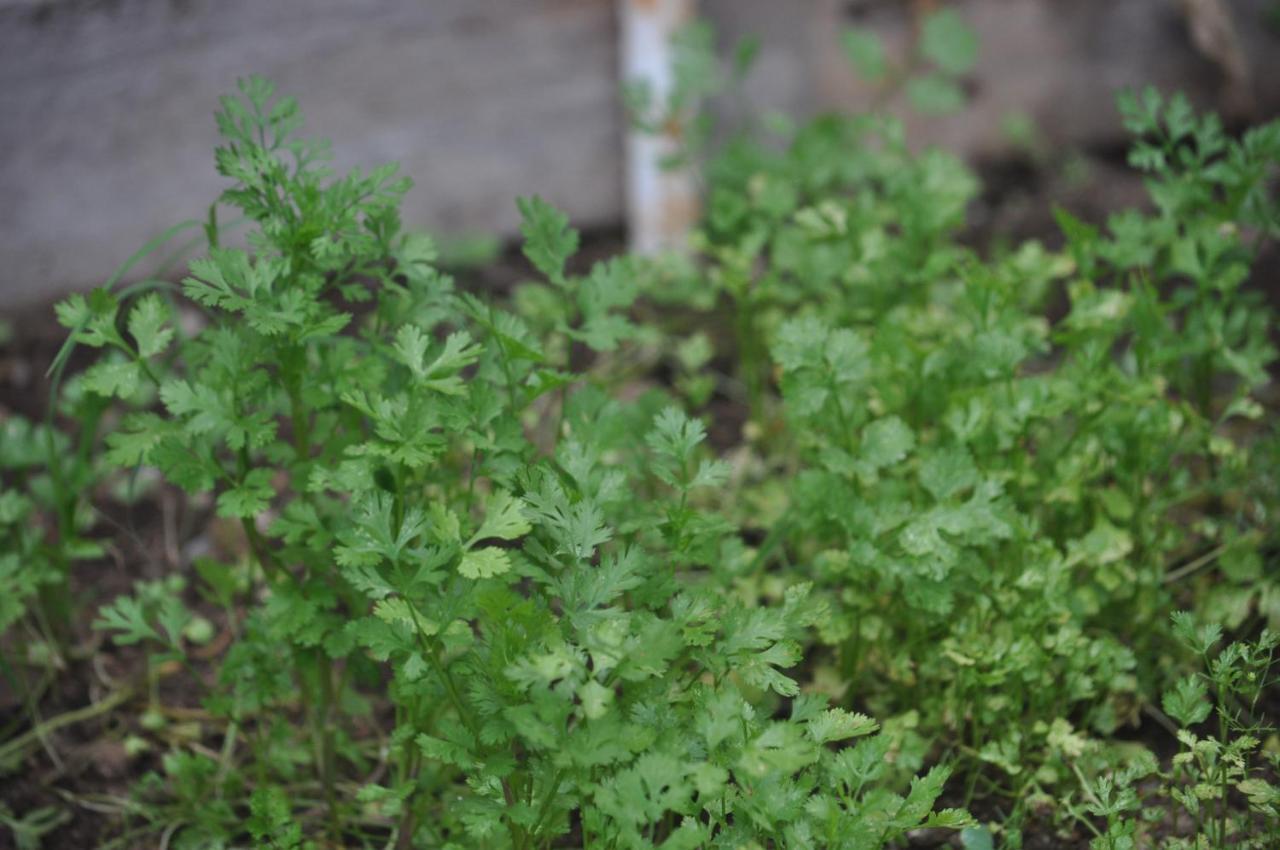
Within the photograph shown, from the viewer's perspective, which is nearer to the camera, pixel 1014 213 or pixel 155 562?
pixel 155 562

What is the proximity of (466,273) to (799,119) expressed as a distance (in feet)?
3.31

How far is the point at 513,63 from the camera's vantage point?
10.2 feet

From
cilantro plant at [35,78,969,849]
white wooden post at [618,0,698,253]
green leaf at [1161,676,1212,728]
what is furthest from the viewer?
white wooden post at [618,0,698,253]

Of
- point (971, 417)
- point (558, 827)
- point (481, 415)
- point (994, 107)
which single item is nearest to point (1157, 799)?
point (971, 417)

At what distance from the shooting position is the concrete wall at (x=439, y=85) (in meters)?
2.82

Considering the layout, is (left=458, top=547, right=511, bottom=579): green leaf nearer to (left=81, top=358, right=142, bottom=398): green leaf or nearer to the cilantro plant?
the cilantro plant

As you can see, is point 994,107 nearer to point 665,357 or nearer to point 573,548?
point 665,357

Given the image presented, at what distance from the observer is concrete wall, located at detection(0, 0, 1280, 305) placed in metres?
2.82

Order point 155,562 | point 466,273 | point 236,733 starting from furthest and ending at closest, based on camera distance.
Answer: point 466,273 → point 155,562 → point 236,733

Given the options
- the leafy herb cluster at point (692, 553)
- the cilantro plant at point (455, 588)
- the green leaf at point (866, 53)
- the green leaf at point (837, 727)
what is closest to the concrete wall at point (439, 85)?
the green leaf at point (866, 53)

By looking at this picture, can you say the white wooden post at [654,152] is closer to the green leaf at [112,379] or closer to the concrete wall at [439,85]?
the concrete wall at [439,85]

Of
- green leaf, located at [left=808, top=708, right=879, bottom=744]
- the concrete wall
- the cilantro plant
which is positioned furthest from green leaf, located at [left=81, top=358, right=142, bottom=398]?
the concrete wall

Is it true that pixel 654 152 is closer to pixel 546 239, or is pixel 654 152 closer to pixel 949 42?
pixel 949 42

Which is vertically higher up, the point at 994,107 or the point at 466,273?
the point at 994,107
